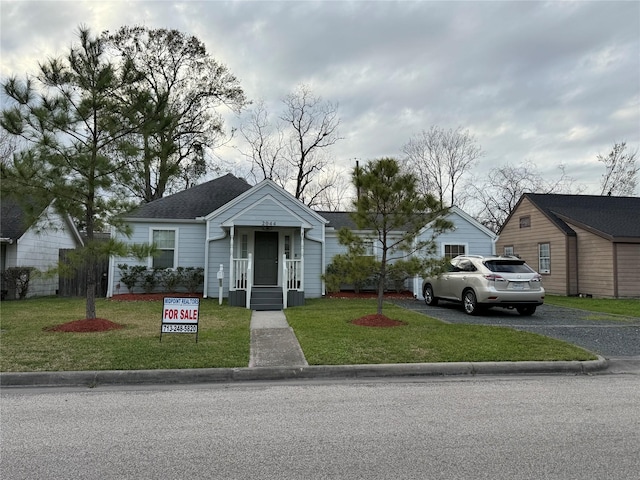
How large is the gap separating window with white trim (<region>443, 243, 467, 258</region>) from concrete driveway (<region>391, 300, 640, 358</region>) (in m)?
3.53

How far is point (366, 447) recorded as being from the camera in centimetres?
368

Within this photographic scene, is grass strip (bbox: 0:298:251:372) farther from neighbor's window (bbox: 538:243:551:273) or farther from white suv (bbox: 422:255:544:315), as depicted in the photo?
neighbor's window (bbox: 538:243:551:273)

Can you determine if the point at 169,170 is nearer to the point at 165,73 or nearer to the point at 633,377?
the point at 633,377

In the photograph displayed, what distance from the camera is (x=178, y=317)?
760 cm

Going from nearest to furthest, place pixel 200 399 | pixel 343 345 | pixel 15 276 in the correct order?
1. pixel 200 399
2. pixel 343 345
3. pixel 15 276

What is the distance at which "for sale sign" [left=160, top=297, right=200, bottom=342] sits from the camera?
7562mm

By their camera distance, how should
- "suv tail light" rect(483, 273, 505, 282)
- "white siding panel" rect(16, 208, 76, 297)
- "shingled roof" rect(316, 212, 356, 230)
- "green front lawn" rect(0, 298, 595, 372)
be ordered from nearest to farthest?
1. "green front lawn" rect(0, 298, 595, 372)
2. "suv tail light" rect(483, 273, 505, 282)
3. "white siding panel" rect(16, 208, 76, 297)
4. "shingled roof" rect(316, 212, 356, 230)

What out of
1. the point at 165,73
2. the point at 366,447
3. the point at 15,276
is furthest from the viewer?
the point at 165,73

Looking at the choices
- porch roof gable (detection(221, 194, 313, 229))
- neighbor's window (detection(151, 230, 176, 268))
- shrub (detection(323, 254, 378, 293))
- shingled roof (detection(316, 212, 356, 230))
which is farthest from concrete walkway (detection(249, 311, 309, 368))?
shingled roof (detection(316, 212, 356, 230))

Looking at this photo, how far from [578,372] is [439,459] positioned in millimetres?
4110

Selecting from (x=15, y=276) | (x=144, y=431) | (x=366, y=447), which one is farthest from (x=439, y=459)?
(x=15, y=276)

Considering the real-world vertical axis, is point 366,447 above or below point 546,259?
below

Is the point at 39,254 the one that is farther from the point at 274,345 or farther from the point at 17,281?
the point at 274,345

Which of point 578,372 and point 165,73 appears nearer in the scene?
point 578,372
